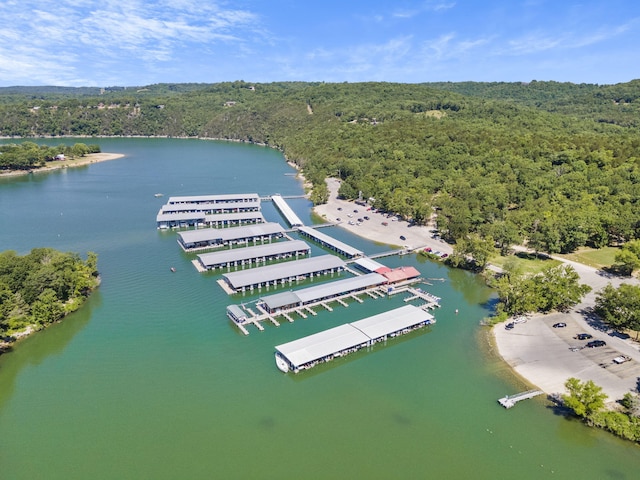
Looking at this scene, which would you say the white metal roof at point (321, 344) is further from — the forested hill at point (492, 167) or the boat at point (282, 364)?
the forested hill at point (492, 167)

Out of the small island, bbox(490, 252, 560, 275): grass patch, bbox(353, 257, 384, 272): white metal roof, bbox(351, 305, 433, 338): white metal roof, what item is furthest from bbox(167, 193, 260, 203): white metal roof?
bbox(351, 305, 433, 338): white metal roof

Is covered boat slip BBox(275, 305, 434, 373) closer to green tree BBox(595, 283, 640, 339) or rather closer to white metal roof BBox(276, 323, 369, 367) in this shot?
white metal roof BBox(276, 323, 369, 367)

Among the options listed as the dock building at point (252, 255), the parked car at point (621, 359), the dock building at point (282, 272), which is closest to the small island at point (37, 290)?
the dock building at point (252, 255)

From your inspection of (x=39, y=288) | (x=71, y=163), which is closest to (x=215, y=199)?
(x=39, y=288)

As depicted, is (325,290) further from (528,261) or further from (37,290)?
(528,261)

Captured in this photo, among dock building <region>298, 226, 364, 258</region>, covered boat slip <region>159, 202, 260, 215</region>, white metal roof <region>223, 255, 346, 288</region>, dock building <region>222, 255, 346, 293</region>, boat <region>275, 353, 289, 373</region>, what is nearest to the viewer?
boat <region>275, 353, 289, 373</region>
